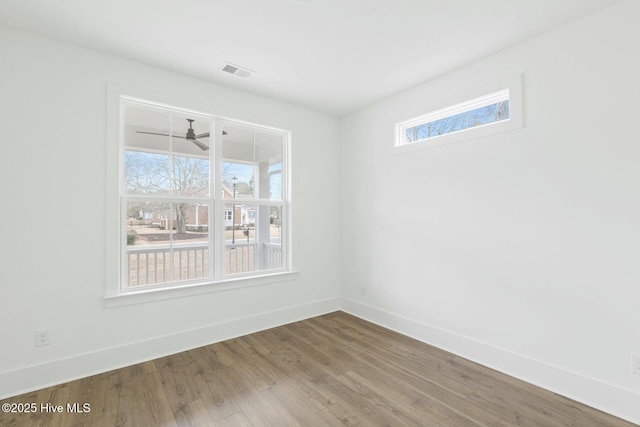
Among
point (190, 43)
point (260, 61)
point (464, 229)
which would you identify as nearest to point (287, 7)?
point (260, 61)

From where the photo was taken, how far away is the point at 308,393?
2.25 metres

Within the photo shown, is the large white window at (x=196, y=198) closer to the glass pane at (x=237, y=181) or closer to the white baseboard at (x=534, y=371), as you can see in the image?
the glass pane at (x=237, y=181)

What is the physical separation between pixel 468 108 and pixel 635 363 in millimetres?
2309

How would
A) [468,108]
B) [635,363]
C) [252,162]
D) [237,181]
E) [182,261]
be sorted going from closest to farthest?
[635,363], [468,108], [182,261], [237,181], [252,162]

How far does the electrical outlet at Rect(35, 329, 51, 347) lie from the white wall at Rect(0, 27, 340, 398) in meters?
0.03

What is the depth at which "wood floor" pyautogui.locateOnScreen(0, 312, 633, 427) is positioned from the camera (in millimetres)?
1944

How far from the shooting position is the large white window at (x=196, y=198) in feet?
9.35

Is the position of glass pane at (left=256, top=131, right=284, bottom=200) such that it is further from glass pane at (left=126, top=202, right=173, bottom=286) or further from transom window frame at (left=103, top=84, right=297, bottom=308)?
glass pane at (left=126, top=202, right=173, bottom=286)

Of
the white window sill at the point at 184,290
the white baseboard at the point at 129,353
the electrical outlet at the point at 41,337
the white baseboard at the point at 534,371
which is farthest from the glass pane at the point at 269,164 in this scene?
the electrical outlet at the point at 41,337

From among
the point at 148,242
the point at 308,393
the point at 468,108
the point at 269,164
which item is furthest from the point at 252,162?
the point at 308,393

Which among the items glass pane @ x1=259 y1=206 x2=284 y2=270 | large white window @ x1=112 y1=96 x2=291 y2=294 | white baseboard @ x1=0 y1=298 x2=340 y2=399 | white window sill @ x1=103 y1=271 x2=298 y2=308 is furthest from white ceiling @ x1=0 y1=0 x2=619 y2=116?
white baseboard @ x1=0 y1=298 x2=340 y2=399

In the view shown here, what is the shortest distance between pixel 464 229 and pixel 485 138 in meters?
0.86

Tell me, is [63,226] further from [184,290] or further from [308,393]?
[308,393]

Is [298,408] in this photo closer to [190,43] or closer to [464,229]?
[464,229]
